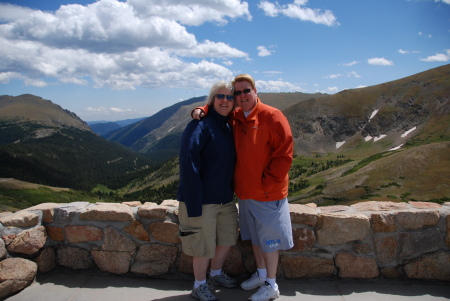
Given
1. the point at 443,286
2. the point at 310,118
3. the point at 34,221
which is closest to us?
the point at 443,286

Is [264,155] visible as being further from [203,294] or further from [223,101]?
[203,294]

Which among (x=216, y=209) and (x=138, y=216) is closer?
(x=216, y=209)

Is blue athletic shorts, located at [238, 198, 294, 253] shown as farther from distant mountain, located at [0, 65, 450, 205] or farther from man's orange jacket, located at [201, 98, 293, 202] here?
distant mountain, located at [0, 65, 450, 205]

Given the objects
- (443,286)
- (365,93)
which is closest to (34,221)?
(443,286)

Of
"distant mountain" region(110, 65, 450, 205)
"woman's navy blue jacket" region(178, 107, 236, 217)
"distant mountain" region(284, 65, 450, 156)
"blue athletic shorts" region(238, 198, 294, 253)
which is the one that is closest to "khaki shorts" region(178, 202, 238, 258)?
"woman's navy blue jacket" region(178, 107, 236, 217)

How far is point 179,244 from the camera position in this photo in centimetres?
504

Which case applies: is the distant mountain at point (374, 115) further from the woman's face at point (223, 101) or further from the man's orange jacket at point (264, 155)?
the woman's face at point (223, 101)

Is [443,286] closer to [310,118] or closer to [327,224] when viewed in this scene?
[327,224]

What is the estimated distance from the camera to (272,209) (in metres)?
4.18

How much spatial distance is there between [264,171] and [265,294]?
66.5 inches

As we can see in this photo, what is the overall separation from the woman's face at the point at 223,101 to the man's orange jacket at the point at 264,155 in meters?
0.32

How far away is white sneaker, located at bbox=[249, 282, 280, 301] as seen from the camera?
423 cm

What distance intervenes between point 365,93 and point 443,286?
203 meters

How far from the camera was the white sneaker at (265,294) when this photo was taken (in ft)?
13.9
